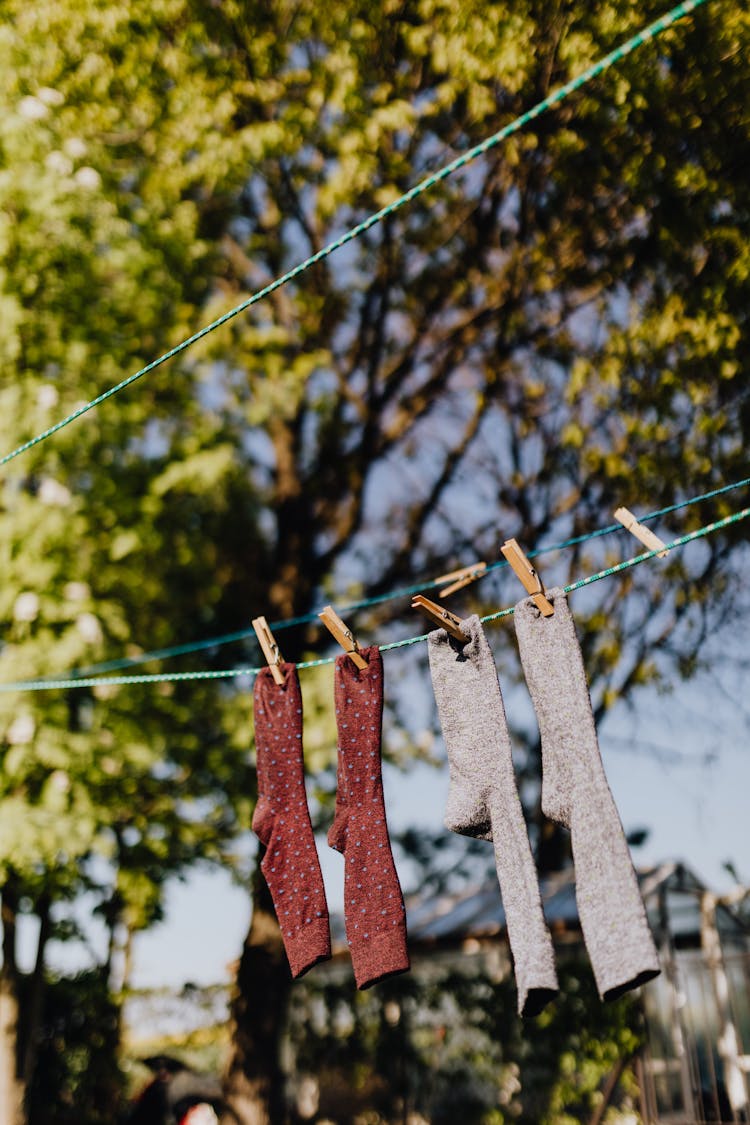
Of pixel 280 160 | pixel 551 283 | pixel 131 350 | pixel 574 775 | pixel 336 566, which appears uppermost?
pixel 280 160

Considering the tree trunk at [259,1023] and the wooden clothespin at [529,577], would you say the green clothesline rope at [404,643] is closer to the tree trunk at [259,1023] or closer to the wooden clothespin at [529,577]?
the wooden clothespin at [529,577]

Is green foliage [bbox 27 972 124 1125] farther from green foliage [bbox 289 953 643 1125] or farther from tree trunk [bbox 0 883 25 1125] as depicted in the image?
tree trunk [bbox 0 883 25 1125]

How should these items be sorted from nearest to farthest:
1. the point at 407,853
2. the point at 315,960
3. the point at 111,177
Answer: the point at 315,960 → the point at 111,177 → the point at 407,853

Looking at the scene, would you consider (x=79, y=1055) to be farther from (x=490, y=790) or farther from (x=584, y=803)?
(x=584, y=803)

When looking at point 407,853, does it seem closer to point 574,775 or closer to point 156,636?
point 156,636

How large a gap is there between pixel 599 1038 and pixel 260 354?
7.32 m

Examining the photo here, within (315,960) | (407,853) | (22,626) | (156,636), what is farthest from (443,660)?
(407,853)

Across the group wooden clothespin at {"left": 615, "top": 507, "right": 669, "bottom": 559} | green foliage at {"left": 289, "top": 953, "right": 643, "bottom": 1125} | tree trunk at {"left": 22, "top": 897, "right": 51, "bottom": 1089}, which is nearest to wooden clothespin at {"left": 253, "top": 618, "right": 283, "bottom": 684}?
wooden clothespin at {"left": 615, "top": 507, "right": 669, "bottom": 559}

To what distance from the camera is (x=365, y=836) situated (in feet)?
10.6

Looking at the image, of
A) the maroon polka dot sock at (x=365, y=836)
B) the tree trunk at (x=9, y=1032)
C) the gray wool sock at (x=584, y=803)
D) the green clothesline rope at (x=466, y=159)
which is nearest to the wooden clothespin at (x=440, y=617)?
the gray wool sock at (x=584, y=803)

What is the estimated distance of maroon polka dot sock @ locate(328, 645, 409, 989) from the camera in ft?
9.92

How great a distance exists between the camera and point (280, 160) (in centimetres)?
869

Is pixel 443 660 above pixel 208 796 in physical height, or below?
below

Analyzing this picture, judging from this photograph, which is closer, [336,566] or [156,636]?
[156,636]
